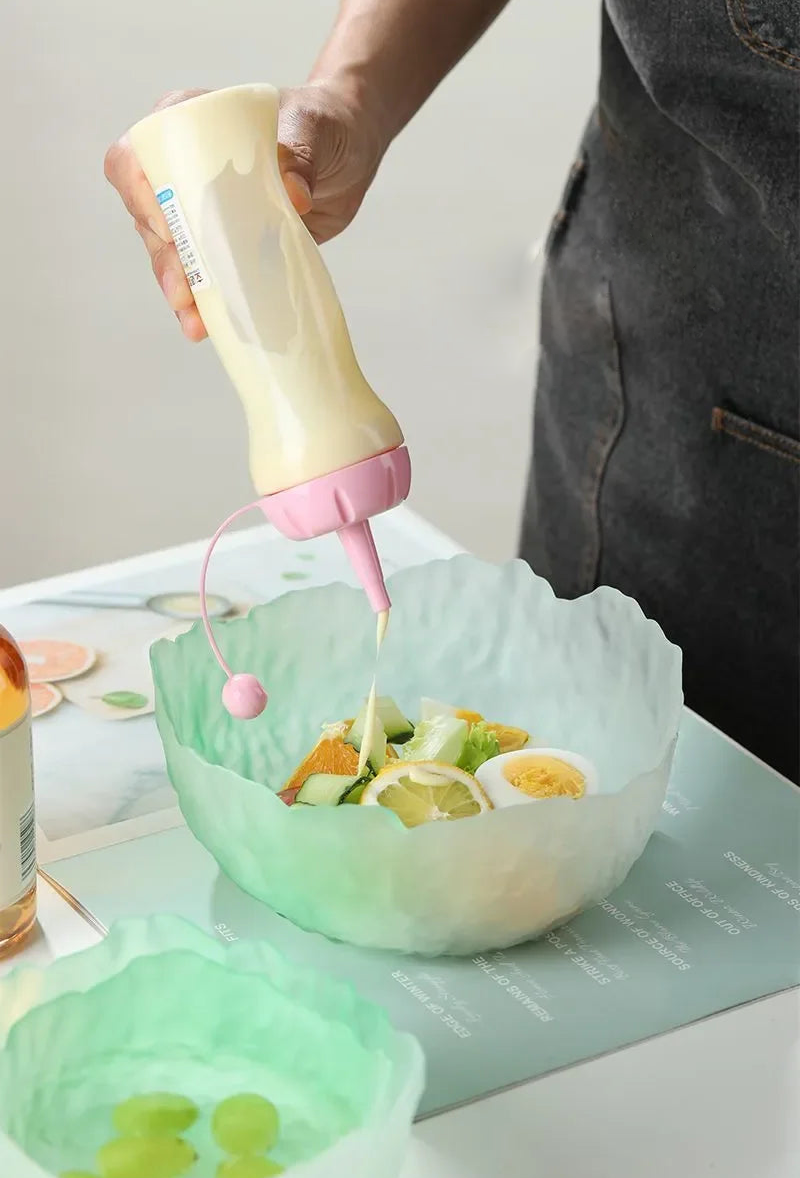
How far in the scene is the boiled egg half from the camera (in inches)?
27.3

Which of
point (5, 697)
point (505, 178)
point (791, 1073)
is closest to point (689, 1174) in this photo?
point (791, 1073)

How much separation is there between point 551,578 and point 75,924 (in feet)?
2.06

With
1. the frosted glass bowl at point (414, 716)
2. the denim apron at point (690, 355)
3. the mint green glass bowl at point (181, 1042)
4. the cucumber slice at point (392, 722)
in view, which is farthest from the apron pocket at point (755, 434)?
the mint green glass bowl at point (181, 1042)

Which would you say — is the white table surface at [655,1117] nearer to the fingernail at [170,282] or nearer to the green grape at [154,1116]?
the green grape at [154,1116]

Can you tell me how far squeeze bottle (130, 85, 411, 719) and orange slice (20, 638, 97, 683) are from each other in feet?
1.00

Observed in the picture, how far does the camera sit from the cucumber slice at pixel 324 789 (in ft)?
2.18

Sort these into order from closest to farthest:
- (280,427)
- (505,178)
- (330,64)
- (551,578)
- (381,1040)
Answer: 1. (381,1040)
2. (280,427)
3. (330,64)
4. (551,578)
5. (505,178)

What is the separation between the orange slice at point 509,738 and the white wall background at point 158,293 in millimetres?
1367

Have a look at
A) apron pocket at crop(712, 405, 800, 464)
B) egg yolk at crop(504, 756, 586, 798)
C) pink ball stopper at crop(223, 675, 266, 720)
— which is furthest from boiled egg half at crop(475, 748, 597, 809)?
apron pocket at crop(712, 405, 800, 464)

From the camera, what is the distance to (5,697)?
597 mm

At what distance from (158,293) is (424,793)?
58.7 inches

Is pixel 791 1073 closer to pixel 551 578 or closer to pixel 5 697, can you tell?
pixel 5 697

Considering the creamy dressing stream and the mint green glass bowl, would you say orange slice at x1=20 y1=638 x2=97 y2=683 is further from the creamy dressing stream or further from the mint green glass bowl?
the mint green glass bowl

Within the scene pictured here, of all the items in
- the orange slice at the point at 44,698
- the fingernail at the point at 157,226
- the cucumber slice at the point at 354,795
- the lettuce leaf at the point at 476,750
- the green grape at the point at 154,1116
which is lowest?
the orange slice at the point at 44,698
